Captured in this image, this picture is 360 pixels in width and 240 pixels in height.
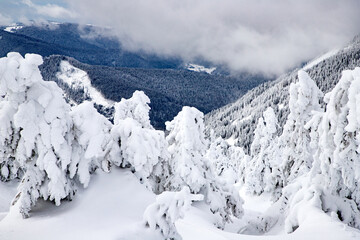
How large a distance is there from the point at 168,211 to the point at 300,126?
48.1 feet

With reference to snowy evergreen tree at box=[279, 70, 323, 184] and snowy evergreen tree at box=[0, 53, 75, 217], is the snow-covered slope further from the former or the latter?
snowy evergreen tree at box=[0, 53, 75, 217]

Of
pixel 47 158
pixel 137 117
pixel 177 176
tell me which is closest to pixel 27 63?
pixel 47 158

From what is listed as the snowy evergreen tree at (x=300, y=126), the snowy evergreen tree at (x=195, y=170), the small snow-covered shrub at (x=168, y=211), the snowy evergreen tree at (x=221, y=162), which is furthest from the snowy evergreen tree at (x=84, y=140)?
the snowy evergreen tree at (x=221, y=162)

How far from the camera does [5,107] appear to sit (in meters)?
7.70

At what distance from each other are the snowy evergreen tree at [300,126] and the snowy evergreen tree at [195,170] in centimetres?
497

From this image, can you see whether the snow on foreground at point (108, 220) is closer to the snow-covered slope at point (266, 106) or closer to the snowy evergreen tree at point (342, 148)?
the snowy evergreen tree at point (342, 148)

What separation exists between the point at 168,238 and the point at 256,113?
158027 millimetres

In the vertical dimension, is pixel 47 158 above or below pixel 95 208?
above

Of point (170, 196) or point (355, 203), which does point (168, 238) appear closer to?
point (170, 196)

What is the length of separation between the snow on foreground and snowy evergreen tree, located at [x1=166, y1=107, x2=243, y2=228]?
19.7ft

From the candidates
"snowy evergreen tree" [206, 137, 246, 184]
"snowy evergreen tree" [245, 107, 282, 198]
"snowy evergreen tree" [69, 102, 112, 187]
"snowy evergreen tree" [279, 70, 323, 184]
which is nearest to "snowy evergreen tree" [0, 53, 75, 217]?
"snowy evergreen tree" [69, 102, 112, 187]

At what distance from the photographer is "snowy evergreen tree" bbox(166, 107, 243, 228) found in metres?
16.5

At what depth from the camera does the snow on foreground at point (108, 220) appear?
7074mm

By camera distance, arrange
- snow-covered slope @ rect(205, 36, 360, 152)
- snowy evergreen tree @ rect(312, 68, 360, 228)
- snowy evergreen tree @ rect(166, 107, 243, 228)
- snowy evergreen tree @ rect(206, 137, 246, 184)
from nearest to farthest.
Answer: snowy evergreen tree @ rect(312, 68, 360, 228) → snowy evergreen tree @ rect(166, 107, 243, 228) → snowy evergreen tree @ rect(206, 137, 246, 184) → snow-covered slope @ rect(205, 36, 360, 152)
